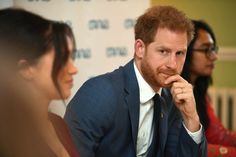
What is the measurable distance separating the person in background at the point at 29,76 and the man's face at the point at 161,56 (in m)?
0.39

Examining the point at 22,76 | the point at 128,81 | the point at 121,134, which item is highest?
the point at 22,76

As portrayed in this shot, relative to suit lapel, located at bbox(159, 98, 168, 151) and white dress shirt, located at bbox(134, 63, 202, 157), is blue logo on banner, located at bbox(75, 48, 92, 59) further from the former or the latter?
suit lapel, located at bbox(159, 98, 168, 151)

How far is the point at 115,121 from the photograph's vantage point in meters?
1.01

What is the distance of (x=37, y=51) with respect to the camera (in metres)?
0.64

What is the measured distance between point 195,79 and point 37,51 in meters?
1.02

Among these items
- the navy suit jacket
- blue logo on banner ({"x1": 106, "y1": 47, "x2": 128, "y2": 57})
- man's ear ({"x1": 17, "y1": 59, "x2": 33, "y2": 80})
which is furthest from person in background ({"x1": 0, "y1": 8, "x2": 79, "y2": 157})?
blue logo on banner ({"x1": 106, "y1": 47, "x2": 128, "y2": 57})

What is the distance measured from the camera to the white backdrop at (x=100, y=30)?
108 centimetres

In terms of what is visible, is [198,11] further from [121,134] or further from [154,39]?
[121,134]

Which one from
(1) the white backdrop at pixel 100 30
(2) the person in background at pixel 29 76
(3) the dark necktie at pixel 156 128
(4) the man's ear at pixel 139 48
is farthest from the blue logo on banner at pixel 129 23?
(2) the person in background at pixel 29 76

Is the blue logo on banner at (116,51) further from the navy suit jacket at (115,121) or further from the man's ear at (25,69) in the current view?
the man's ear at (25,69)

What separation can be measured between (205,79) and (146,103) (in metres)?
0.60

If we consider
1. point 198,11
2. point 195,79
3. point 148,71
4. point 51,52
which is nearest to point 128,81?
point 148,71

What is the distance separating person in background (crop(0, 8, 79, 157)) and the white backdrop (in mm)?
376

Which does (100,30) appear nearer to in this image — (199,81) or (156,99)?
(156,99)
